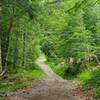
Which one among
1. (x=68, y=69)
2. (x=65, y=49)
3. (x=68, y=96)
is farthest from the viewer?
(x=68, y=69)

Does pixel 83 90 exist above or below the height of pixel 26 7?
below

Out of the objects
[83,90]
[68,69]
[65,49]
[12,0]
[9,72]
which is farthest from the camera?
[68,69]

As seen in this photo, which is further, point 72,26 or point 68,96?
point 72,26

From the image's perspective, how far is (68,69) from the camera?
2923cm

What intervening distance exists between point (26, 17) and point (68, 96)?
999 centimetres

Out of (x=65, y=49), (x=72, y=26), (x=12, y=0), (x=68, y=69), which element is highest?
(x=12, y=0)

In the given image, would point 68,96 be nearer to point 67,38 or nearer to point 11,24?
point 11,24

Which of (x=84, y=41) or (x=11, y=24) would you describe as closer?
(x=11, y=24)

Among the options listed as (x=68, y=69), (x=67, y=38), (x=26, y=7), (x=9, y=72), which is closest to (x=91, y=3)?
(x=26, y=7)

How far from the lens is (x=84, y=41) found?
25.4 metres

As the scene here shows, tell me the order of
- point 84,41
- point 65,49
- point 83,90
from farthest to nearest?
point 65,49 → point 84,41 → point 83,90

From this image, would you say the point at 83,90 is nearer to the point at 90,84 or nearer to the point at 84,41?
the point at 90,84

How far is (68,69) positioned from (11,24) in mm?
13346

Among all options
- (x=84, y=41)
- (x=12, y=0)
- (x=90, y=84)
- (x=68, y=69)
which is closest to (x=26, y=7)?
(x=12, y=0)
